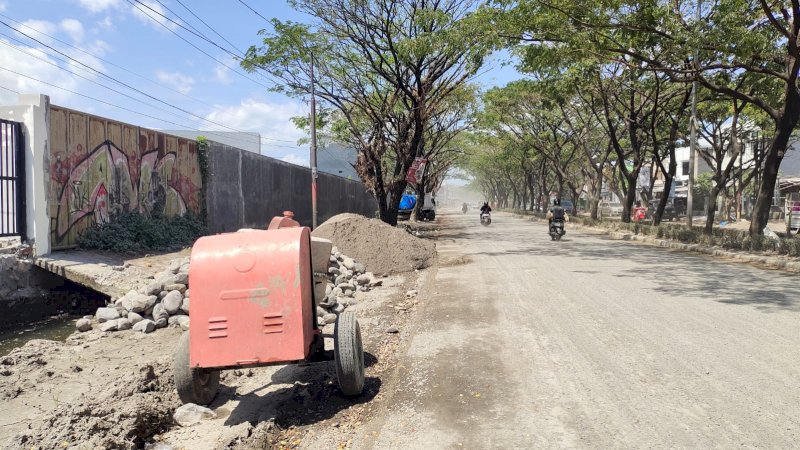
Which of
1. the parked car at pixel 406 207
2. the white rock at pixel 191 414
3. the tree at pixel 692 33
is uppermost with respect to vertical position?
the tree at pixel 692 33

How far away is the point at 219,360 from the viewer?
153 inches

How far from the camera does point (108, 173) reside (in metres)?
11.2

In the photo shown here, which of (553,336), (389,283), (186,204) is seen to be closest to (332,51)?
(186,204)

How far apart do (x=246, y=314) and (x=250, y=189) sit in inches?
596

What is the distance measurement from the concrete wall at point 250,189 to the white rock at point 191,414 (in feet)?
38.6

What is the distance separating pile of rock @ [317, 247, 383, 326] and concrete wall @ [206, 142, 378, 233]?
6.15 m

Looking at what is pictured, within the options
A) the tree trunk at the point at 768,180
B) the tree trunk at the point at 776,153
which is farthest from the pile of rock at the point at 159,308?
the tree trunk at the point at 768,180

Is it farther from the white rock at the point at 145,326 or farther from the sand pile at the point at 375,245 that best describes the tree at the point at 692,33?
the white rock at the point at 145,326

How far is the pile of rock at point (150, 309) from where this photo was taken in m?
7.32

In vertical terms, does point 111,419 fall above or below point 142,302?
below

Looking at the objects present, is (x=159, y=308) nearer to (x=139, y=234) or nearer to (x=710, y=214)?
(x=139, y=234)

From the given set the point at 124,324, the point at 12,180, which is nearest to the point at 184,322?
the point at 124,324

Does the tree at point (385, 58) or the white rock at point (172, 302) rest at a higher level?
the tree at point (385, 58)

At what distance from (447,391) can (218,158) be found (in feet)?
44.7
